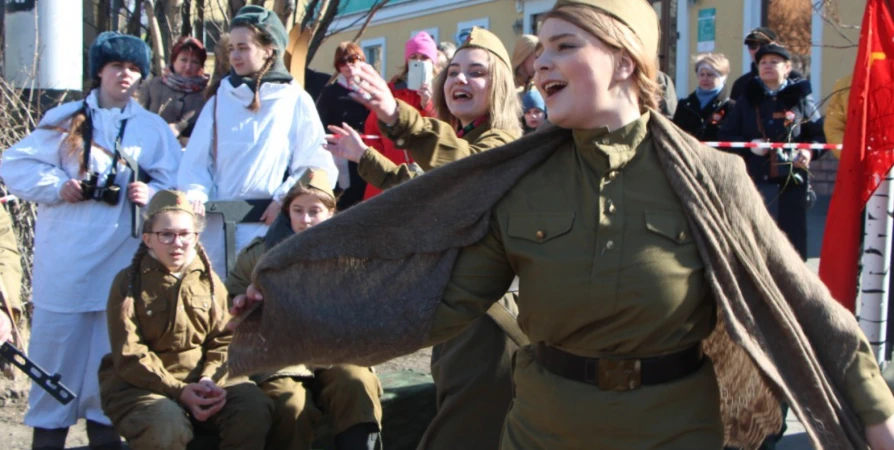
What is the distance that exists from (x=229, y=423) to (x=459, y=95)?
1.72 meters

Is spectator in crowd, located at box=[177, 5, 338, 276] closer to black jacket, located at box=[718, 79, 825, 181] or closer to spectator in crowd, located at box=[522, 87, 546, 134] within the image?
spectator in crowd, located at box=[522, 87, 546, 134]

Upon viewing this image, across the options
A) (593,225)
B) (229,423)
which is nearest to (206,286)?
(229,423)

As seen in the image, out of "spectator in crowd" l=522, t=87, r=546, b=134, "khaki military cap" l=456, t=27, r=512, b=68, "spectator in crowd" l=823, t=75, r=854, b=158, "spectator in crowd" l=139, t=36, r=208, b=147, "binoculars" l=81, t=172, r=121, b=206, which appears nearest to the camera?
"khaki military cap" l=456, t=27, r=512, b=68

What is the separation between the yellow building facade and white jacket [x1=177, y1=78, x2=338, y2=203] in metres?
5.75

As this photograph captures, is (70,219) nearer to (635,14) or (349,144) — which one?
(349,144)

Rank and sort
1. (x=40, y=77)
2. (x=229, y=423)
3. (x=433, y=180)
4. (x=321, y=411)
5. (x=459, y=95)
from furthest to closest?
1. (x=40, y=77)
2. (x=321, y=411)
3. (x=229, y=423)
4. (x=459, y=95)
5. (x=433, y=180)

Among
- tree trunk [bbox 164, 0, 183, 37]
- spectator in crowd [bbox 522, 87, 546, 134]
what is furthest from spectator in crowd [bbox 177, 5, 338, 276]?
tree trunk [bbox 164, 0, 183, 37]

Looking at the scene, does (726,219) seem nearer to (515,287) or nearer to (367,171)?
(515,287)

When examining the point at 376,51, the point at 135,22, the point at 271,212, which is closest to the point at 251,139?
the point at 271,212

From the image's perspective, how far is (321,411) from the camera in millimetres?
4883

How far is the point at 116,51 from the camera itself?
5.29 m

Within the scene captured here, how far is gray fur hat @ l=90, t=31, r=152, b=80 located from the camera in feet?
17.4

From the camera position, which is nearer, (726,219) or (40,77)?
(726,219)

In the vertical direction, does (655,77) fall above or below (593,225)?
above
